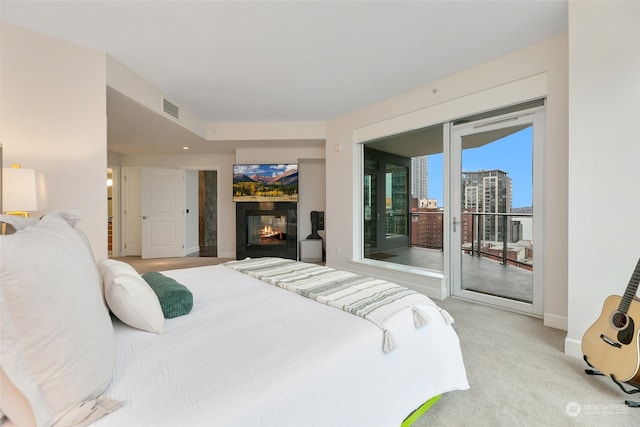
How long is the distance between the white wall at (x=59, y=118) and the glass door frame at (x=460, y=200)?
3833 millimetres

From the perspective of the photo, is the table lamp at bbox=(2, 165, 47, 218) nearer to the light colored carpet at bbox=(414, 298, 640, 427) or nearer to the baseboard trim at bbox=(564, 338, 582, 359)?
the light colored carpet at bbox=(414, 298, 640, 427)

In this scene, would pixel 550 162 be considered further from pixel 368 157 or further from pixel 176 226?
pixel 176 226

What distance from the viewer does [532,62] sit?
8.63 feet

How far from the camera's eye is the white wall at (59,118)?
233 centimetres

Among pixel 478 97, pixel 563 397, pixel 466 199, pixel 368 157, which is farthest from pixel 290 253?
pixel 563 397

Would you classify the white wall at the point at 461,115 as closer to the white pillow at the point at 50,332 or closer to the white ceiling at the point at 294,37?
the white ceiling at the point at 294,37

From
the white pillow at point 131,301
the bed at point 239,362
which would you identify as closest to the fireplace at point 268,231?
the bed at point 239,362

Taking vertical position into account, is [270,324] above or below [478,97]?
below

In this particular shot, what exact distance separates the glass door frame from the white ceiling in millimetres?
676

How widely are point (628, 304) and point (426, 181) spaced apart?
2.92 metres

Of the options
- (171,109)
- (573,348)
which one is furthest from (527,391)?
(171,109)

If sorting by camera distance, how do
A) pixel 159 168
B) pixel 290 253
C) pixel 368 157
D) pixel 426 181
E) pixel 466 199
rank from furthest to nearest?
1. pixel 159 168
2. pixel 290 253
3. pixel 368 157
4. pixel 426 181
5. pixel 466 199

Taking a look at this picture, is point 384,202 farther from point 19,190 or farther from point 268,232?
point 19,190

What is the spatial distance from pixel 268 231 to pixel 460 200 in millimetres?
3643
